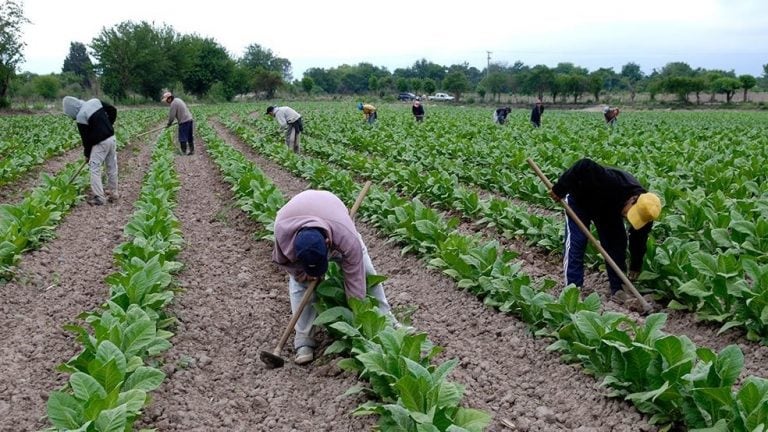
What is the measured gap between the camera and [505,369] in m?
4.58

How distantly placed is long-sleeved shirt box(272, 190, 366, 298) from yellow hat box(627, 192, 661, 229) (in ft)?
7.57

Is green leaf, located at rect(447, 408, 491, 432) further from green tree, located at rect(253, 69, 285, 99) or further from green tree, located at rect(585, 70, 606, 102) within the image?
green tree, located at rect(253, 69, 285, 99)

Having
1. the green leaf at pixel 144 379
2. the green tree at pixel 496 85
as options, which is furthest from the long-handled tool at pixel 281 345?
the green tree at pixel 496 85

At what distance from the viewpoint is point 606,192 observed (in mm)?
5523

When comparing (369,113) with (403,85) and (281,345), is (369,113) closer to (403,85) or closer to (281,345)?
(281,345)

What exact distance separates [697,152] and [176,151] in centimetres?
1284

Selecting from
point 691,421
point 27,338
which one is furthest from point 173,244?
point 691,421

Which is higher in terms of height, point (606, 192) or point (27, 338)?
point (606, 192)

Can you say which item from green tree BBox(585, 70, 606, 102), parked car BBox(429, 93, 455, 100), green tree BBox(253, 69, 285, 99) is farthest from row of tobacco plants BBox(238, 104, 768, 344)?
green tree BBox(253, 69, 285, 99)

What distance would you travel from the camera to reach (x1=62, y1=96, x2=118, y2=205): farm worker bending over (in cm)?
962

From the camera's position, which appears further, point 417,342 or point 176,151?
point 176,151

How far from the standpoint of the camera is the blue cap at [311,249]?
162 inches

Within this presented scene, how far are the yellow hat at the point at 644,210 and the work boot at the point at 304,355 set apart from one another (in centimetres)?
280

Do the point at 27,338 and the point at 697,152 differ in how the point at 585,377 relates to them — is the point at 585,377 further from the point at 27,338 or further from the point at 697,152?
the point at 697,152
